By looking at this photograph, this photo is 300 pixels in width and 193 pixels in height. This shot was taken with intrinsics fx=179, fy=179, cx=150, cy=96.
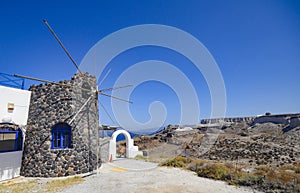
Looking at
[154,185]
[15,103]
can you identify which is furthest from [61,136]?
[154,185]

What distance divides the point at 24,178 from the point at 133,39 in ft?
32.8

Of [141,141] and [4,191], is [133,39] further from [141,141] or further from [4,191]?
[141,141]

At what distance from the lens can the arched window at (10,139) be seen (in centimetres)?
819

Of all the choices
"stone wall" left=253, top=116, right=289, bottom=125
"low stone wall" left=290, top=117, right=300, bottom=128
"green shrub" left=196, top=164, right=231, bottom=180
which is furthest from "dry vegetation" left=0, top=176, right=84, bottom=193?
"stone wall" left=253, top=116, right=289, bottom=125

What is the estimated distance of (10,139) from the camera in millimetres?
10211

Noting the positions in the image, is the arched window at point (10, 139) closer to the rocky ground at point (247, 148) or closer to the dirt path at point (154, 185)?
the dirt path at point (154, 185)

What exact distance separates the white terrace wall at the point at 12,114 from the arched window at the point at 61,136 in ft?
5.40

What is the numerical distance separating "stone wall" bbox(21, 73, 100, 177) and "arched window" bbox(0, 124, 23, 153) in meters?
0.31

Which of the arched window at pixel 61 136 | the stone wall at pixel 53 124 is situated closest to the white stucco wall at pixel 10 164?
the stone wall at pixel 53 124

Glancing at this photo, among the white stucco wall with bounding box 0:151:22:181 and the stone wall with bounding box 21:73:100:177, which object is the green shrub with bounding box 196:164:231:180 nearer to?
the stone wall with bounding box 21:73:100:177

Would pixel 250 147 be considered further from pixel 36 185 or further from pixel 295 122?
pixel 36 185

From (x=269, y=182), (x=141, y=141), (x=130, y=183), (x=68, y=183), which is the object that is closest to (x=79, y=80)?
(x=68, y=183)

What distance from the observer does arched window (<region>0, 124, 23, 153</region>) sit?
26.9ft

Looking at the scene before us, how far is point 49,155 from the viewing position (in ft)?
28.9
